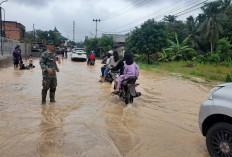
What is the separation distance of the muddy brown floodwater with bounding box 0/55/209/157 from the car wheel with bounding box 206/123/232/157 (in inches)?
18.4

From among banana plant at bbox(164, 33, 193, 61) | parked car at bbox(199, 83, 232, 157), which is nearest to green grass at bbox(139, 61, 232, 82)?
banana plant at bbox(164, 33, 193, 61)

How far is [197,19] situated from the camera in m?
48.2

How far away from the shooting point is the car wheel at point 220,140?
3.18 m

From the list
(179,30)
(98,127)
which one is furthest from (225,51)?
(98,127)

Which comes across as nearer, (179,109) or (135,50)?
(179,109)

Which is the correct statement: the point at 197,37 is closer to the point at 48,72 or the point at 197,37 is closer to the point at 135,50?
the point at 135,50

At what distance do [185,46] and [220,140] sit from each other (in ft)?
93.4

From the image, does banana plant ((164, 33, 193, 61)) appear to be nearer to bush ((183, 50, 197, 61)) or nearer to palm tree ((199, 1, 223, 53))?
bush ((183, 50, 197, 61))

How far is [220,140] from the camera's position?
330cm

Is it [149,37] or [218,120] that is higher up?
[149,37]

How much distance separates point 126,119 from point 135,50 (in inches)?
892

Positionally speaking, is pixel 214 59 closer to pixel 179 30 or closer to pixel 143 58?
pixel 143 58

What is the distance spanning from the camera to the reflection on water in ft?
12.5

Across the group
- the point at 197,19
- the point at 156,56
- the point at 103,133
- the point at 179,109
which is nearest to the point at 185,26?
the point at 197,19
